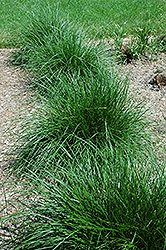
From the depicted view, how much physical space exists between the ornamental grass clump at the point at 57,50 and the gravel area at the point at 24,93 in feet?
1.02

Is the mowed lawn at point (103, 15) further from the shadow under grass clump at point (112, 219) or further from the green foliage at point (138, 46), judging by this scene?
the shadow under grass clump at point (112, 219)

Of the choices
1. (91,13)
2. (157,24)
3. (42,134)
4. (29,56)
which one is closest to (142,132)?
(42,134)

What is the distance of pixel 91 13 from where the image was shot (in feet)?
23.7

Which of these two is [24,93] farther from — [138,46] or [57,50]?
[138,46]

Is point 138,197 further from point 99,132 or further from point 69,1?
point 69,1

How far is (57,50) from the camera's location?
3941 millimetres

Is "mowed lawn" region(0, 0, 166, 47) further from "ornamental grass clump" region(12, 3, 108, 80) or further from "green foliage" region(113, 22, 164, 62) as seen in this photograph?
"ornamental grass clump" region(12, 3, 108, 80)

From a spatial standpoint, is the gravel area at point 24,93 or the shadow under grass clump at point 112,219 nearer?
the shadow under grass clump at point 112,219

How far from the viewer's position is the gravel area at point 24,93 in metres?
3.13

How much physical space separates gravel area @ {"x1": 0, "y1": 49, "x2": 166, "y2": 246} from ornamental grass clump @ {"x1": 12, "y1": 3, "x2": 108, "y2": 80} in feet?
1.02

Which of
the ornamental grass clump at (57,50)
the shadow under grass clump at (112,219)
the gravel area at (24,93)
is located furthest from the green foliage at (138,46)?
the shadow under grass clump at (112,219)

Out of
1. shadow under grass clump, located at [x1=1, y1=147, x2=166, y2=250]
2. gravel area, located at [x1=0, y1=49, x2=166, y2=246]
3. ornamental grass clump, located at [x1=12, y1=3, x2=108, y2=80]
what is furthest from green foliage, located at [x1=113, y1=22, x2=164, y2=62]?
shadow under grass clump, located at [x1=1, y1=147, x2=166, y2=250]

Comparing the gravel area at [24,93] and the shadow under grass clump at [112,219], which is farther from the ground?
the gravel area at [24,93]

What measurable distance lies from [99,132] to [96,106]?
26 cm
